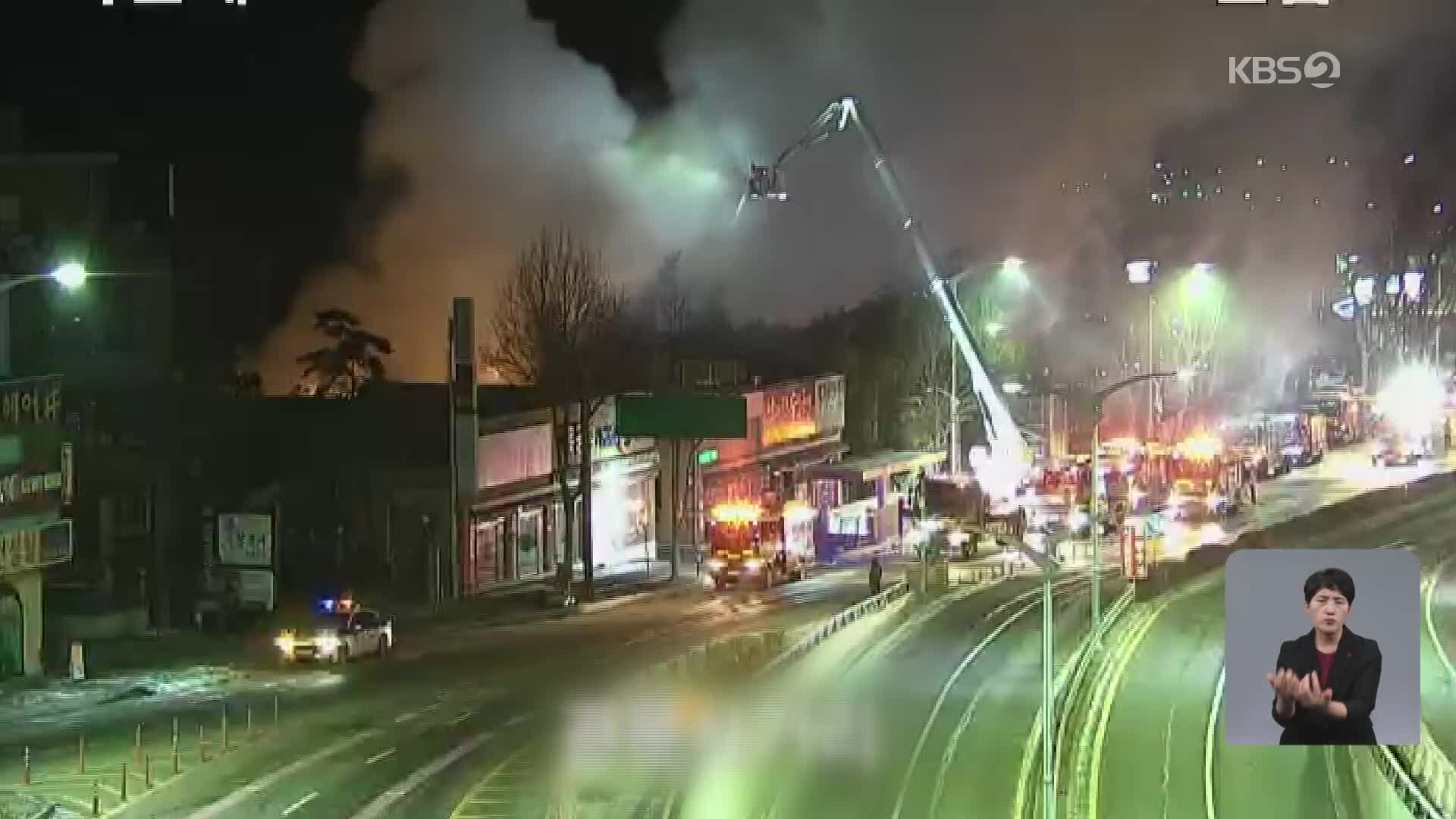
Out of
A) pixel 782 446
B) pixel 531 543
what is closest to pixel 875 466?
pixel 782 446

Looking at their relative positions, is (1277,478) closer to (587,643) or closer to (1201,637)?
(1201,637)

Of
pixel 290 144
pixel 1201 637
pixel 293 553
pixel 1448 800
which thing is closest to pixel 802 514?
pixel 293 553

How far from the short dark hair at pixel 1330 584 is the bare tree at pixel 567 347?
7.02 meters

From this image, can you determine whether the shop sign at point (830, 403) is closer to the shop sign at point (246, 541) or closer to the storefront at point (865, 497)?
the storefront at point (865, 497)

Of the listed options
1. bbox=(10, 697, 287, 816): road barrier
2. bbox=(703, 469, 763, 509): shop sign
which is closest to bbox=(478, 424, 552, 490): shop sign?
bbox=(703, 469, 763, 509): shop sign

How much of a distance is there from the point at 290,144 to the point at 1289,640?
8053 millimetres

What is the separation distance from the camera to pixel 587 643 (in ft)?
40.0

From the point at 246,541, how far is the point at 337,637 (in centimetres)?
165

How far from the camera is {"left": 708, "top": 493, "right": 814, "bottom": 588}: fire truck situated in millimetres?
16203

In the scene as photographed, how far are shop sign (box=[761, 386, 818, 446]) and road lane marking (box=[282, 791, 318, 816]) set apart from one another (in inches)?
514

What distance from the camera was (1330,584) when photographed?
6.49 m

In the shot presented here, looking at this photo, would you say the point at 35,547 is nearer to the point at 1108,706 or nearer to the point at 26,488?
the point at 26,488

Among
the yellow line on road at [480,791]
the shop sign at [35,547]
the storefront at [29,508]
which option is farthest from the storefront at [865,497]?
the yellow line on road at [480,791]

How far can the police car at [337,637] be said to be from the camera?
38.8ft
